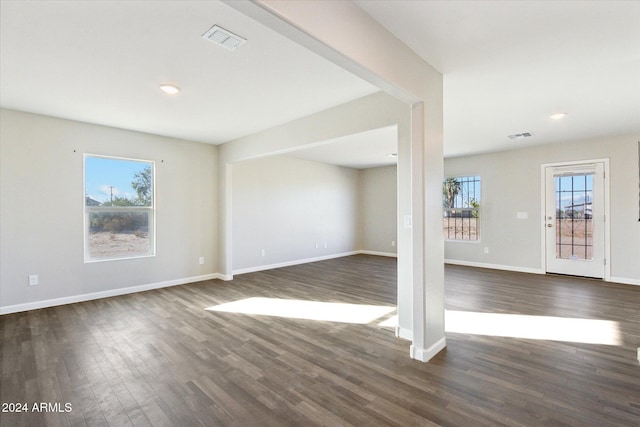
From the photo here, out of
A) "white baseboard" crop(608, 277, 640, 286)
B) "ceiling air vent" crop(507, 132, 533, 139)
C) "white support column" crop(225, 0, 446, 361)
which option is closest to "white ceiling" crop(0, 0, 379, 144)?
"white support column" crop(225, 0, 446, 361)

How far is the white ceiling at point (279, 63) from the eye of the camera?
1.96 m

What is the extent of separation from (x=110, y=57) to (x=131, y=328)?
269cm

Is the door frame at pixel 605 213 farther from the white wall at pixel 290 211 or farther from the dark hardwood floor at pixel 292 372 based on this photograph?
the white wall at pixel 290 211

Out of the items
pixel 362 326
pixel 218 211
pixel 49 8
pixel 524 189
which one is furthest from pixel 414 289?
pixel 524 189

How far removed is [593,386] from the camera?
216cm

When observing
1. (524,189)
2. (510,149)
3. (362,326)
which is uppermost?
(510,149)

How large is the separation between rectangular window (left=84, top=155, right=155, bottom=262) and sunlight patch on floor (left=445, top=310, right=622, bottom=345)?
473cm

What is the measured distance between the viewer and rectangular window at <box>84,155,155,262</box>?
446cm

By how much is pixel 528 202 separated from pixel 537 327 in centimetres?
380

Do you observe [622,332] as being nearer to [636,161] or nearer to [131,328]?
[636,161]

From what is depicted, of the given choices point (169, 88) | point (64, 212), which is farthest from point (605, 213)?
point (64, 212)

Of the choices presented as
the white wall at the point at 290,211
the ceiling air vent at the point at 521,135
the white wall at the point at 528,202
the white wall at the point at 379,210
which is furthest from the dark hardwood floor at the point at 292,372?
the white wall at the point at 379,210

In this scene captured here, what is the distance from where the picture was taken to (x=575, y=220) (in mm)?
5680

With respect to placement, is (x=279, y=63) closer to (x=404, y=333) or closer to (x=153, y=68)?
(x=153, y=68)
